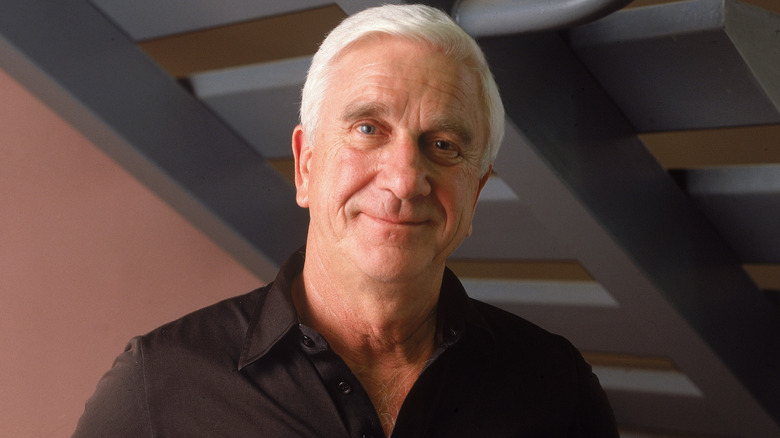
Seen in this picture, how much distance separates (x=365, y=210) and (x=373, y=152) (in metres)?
0.08

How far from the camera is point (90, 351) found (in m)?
2.31

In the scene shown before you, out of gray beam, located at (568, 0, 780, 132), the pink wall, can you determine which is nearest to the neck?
gray beam, located at (568, 0, 780, 132)

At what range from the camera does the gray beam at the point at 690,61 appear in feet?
4.24

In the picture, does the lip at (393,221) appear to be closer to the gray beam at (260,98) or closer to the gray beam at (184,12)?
the gray beam at (184,12)

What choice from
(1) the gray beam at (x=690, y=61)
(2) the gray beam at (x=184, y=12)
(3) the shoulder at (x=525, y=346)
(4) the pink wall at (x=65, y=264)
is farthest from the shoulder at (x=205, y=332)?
(4) the pink wall at (x=65, y=264)

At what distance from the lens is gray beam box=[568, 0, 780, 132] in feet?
4.24

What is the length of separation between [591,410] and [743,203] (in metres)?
0.61

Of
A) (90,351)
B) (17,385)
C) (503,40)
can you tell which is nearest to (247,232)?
(90,351)

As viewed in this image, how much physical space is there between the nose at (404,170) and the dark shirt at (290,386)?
0.25 metres

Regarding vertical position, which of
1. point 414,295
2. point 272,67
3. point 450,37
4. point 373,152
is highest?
point 272,67

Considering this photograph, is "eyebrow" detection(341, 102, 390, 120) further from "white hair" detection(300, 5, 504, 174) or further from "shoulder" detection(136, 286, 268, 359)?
"shoulder" detection(136, 286, 268, 359)

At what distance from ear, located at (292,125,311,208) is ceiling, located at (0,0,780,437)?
0.36 meters

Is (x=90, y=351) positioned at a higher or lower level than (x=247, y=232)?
lower

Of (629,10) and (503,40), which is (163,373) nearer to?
(503,40)
